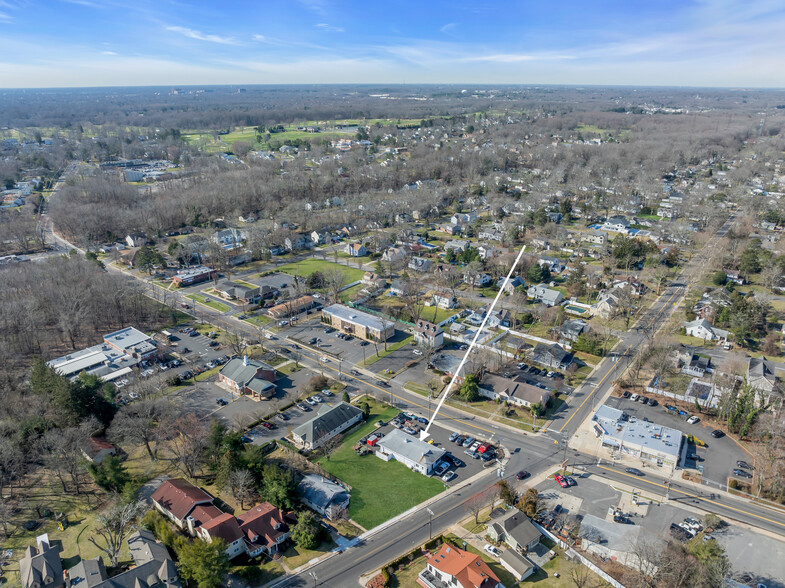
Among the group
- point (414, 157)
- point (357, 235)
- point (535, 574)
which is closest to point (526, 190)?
point (414, 157)

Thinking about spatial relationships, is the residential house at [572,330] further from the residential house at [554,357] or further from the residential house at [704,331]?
the residential house at [704,331]

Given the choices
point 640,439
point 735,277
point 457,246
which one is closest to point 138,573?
point 640,439

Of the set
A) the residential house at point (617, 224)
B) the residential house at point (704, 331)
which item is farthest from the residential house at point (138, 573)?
the residential house at point (617, 224)

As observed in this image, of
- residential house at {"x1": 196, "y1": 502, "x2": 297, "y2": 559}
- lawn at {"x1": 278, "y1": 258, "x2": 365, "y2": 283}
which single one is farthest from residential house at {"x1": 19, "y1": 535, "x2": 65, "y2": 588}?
lawn at {"x1": 278, "y1": 258, "x2": 365, "y2": 283}

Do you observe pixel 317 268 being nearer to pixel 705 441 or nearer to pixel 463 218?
pixel 463 218

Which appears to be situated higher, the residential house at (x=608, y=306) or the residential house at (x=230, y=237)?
the residential house at (x=230, y=237)

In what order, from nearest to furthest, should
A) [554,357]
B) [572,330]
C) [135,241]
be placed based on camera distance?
[554,357] → [572,330] → [135,241]
